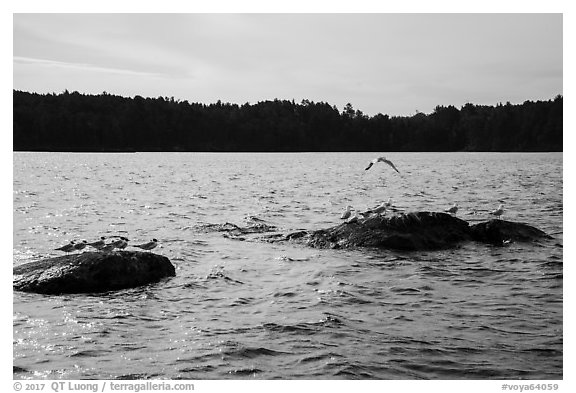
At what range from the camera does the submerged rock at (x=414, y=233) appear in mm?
14883

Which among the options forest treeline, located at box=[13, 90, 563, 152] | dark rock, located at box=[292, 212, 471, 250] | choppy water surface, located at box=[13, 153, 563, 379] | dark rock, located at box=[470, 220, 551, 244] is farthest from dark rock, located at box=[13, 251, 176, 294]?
dark rock, located at box=[470, 220, 551, 244]

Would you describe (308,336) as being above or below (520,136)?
below

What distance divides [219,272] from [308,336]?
425cm

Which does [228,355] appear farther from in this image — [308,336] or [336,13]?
[336,13]

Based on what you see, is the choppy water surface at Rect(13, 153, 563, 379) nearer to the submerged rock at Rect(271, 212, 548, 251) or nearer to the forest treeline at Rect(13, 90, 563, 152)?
the submerged rock at Rect(271, 212, 548, 251)

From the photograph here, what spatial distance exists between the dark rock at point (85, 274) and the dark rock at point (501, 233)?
8.33m

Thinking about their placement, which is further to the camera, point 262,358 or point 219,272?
point 219,272

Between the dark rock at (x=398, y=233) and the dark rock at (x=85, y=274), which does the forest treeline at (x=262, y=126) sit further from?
the dark rock at (x=398, y=233)

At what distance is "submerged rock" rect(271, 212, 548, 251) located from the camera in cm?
1488
